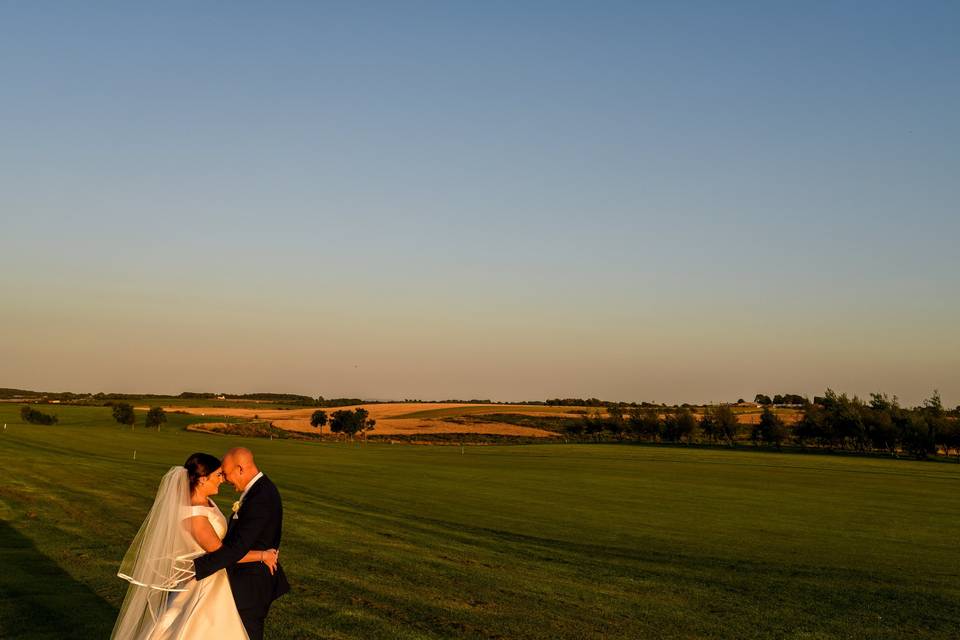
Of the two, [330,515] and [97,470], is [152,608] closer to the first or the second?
[330,515]

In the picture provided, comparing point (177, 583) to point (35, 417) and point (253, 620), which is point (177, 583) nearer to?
point (253, 620)

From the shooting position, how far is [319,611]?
12.4 metres

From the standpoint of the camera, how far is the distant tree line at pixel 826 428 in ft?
319

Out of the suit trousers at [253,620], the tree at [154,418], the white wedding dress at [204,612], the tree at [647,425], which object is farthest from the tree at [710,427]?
the white wedding dress at [204,612]

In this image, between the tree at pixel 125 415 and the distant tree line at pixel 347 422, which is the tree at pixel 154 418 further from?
the distant tree line at pixel 347 422

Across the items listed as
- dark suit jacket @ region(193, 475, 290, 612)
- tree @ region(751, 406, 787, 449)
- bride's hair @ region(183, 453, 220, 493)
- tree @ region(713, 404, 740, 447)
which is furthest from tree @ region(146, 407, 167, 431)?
bride's hair @ region(183, 453, 220, 493)

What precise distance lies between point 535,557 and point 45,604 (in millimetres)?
11542

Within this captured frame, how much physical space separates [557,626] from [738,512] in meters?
22.2

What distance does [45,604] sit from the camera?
12.4 m

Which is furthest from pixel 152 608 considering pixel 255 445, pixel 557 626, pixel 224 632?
pixel 255 445

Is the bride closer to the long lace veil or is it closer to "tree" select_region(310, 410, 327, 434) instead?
the long lace veil

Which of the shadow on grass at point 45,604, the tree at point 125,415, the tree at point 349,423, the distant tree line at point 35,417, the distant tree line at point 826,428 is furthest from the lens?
the tree at point 349,423

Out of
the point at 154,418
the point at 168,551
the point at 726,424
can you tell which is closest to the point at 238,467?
the point at 168,551

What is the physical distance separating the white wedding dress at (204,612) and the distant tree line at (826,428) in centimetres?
10688
